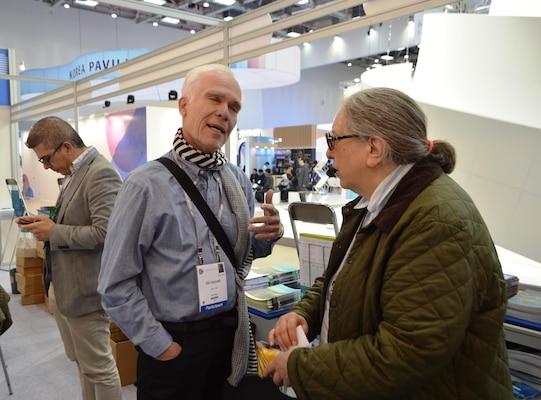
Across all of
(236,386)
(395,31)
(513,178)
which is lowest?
(236,386)

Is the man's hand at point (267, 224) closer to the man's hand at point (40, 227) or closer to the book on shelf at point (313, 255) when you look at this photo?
the book on shelf at point (313, 255)

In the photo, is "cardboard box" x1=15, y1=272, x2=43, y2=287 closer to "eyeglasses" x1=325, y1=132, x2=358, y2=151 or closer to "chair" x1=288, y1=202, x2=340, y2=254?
"chair" x1=288, y1=202, x2=340, y2=254

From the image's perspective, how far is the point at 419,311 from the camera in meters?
0.83

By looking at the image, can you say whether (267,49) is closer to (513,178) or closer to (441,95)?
(441,95)

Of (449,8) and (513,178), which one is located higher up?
(449,8)

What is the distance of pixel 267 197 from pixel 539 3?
301 centimetres

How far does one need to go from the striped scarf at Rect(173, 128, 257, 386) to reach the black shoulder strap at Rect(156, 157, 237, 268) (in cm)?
6

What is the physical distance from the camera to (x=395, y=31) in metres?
12.7

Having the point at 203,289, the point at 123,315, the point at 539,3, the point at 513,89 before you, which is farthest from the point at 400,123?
the point at 539,3

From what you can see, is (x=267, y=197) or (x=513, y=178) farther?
(x=513, y=178)

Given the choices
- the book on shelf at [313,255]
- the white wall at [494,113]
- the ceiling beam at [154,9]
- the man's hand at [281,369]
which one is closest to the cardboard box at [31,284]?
the ceiling beam at [154,9]

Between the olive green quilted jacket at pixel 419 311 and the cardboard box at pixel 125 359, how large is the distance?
2.56 m

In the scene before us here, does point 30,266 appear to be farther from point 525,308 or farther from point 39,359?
point 525,308

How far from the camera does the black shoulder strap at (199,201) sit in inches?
54.4
